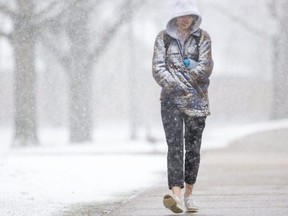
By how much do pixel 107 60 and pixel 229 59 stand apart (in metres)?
11.6

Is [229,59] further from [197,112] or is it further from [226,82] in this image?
[197,112]

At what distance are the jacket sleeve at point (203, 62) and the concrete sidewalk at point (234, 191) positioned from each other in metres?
1.12

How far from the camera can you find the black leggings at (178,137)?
6887mm

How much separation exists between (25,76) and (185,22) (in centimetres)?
1683

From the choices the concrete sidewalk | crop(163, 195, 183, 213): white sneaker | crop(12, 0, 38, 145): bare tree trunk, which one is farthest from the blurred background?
crop(163, 195, 183, 213): white sneaker

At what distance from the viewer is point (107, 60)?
204 ft

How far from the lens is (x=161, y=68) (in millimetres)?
6859

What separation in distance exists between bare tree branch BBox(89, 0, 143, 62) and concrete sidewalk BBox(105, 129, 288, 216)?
10190 millimetres

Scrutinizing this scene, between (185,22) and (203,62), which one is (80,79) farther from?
(203,62)

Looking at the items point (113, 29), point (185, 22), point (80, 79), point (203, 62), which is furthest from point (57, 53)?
point (203, 62)

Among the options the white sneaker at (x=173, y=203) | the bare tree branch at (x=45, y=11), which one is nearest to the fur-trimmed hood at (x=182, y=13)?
the white sneaker at (x=173, y=203)

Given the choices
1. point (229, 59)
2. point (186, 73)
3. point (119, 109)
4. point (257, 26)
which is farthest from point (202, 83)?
point (229, 59)

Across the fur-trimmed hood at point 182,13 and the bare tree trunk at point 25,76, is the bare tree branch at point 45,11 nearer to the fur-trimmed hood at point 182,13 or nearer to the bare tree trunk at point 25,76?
the bare tree trunk at point 25,76

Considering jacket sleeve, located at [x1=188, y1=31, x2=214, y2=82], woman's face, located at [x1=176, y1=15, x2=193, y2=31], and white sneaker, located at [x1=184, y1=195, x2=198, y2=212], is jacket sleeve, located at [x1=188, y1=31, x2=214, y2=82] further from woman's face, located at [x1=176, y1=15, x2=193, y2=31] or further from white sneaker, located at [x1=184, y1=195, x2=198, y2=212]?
white sneaker, located at [x1=184, y1=195, x2=198, y2=212]
